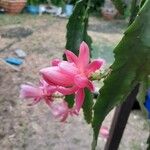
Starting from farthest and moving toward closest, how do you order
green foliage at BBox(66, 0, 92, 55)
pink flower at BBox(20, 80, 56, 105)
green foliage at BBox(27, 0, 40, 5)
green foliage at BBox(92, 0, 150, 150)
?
green foliage at BBox(27, 0, 40, 5), green foliage at BBox(66, 0, 92, 55), pink flower at BBox(20, 80, 56, 105), green foliage at BBox(92, 0, 150, 150)

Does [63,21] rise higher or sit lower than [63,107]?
lower

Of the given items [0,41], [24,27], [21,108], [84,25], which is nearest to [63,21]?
[24,27]

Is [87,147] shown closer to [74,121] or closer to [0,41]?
[74,121]

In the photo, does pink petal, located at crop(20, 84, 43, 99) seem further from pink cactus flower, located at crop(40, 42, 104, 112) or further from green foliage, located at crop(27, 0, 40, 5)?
green foliage, located at crop(27, 0, 40, 5)

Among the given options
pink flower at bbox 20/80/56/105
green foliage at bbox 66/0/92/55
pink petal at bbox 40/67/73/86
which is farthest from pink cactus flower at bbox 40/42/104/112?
green foliage at bbox 66/0/92/55

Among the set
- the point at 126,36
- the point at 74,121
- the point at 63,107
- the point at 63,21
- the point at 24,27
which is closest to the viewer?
the point at 126,36

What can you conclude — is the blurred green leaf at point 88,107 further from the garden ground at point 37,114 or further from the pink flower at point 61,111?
the garden ground at point 37,114

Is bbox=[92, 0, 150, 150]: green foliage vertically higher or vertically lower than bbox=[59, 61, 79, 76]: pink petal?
higher

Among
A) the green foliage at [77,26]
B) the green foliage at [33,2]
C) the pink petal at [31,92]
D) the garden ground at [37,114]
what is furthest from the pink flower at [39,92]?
the green foliage at [33,2]
